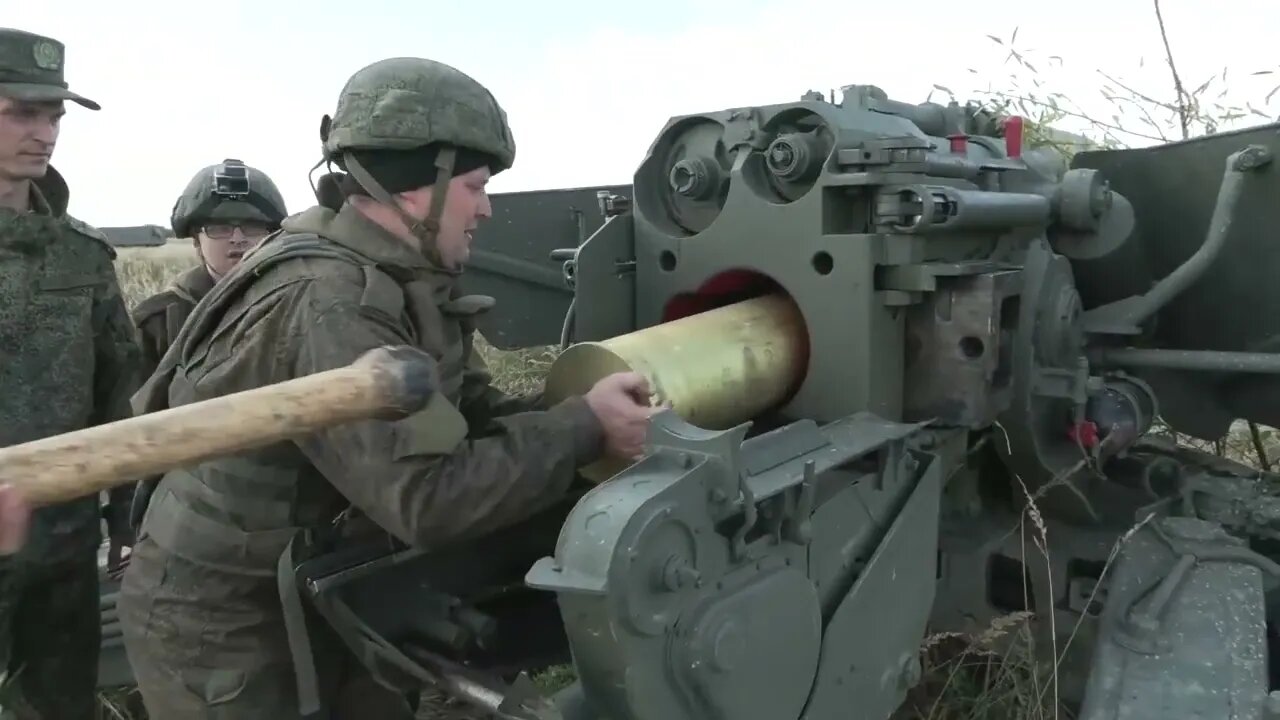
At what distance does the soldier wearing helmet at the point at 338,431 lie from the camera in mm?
1986

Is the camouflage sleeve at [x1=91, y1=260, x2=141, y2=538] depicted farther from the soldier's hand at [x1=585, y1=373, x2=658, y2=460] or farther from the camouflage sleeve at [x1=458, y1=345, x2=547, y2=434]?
the soldier's hand at [x1=585, y1=373, x2=658, y2=460]

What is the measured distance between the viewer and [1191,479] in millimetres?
3305

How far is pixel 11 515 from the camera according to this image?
1.09 meters

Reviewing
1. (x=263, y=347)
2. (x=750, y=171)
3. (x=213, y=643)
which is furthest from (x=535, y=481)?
(x=750, y=171)

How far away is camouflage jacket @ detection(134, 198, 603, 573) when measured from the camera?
1.95 meters

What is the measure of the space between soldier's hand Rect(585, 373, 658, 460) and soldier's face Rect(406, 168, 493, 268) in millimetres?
407

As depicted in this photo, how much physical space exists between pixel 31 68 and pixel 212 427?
7.58 ft

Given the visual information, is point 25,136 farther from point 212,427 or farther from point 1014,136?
point 1014,136

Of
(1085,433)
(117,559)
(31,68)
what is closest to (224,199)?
(31,68)

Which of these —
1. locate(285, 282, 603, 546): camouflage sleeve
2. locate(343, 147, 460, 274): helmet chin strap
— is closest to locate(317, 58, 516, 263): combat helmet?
locate(343, 147, 460, 274): helmet chin strap

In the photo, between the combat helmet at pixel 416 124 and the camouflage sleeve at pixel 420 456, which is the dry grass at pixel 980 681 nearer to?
the camouflage sleeve at pixel 420 456

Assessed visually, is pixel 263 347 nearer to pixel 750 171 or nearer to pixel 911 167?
pixel 750 171

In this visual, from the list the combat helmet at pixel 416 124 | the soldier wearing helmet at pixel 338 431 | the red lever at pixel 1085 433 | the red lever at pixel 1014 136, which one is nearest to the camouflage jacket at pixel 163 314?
the soldier wearing helmet at pixel 338 431

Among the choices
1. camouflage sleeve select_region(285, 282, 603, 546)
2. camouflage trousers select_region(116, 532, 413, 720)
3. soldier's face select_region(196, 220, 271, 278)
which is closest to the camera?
camouflage sleeve select_region(285, 282, 603, 546)
